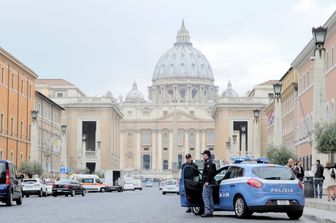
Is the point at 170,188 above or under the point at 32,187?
under

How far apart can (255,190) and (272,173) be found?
914 mm

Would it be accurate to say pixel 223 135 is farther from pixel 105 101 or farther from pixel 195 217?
pixel 195 217

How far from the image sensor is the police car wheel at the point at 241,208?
2388 centimetres

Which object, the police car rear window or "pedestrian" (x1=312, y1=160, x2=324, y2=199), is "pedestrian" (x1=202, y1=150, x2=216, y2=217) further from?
"pedestrian" (x1=312, y1=160, x2=324, y2=199)

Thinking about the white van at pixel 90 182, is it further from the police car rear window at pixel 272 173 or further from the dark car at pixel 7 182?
the police car rear window at pixel 272 173

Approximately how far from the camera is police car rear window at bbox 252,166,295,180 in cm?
2408

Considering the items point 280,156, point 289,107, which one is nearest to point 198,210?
point 280,156

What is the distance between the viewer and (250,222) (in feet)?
73.3

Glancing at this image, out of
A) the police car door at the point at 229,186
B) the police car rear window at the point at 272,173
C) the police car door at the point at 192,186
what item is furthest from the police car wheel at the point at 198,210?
the police car rear window at the point at 272,173

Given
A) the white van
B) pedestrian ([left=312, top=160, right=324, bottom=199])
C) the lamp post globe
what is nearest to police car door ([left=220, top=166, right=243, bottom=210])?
the lamp post globe

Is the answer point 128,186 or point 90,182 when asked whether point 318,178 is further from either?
point 128,186

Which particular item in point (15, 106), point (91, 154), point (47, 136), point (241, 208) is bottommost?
point (241, 208)

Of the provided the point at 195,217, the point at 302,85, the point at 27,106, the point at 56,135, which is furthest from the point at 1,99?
the point at 195,217

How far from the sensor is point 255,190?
2355 centimetres
